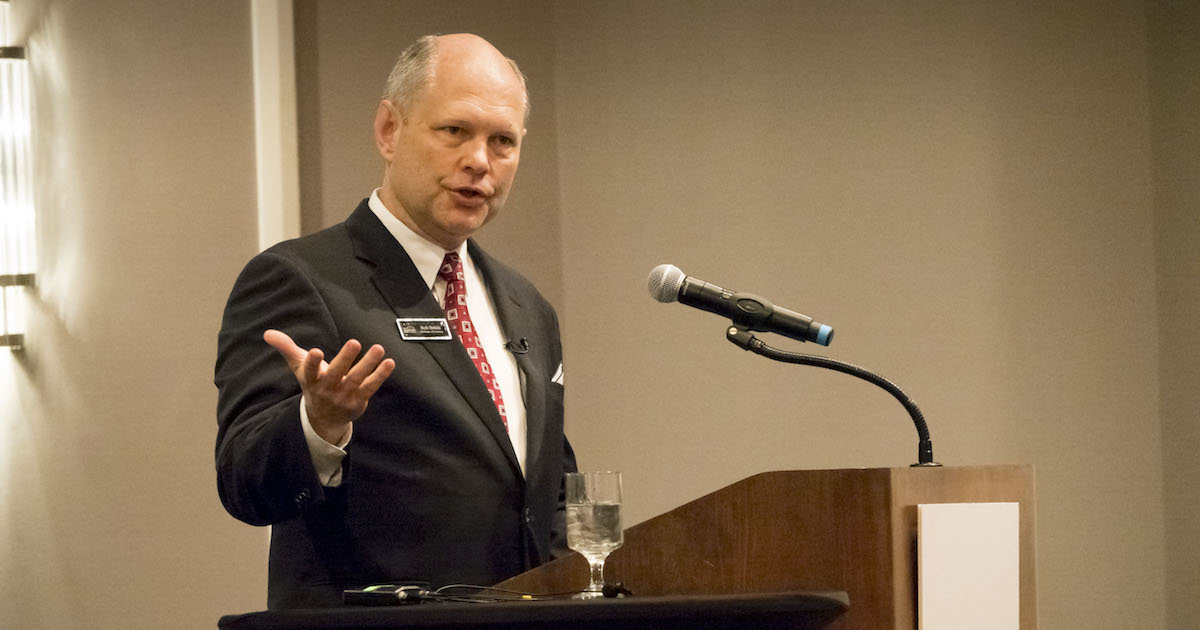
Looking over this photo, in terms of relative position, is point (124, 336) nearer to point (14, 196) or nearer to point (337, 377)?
point (14, 196)

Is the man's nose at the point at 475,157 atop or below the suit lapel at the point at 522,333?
atop

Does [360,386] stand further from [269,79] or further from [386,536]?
[269,79]

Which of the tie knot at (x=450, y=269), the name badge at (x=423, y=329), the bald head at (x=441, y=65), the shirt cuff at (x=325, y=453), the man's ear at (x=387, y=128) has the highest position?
the bald head at (x=441, y=65)

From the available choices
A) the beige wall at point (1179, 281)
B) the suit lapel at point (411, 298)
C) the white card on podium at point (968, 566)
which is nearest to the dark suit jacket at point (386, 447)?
the suit lapel at point (411, 298)

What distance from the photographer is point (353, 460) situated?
1841 millimetres

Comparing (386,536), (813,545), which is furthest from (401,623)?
(386,536)

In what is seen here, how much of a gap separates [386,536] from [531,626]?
0.73m

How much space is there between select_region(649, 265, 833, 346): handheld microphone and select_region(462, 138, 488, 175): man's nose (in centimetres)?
58

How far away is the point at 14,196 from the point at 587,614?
2587mm

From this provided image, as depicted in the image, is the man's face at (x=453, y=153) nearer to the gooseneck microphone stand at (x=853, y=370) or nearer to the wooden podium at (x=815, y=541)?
the gooseneck microphone stand at (x=853, y=370)

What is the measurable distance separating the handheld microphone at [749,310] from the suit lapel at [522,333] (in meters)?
0.49

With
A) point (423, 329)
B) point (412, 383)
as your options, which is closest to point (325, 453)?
point (412, 383)

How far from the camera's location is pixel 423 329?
77.1 inches

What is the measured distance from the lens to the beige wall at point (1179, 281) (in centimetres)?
335
